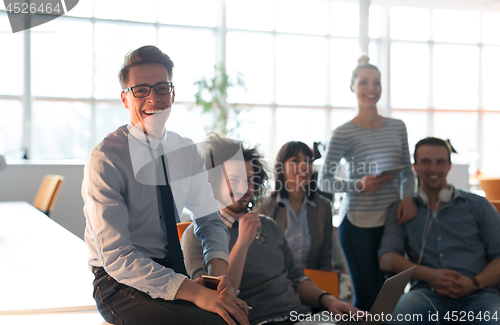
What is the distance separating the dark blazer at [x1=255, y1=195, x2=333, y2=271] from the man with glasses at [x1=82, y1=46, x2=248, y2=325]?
3.52 ft

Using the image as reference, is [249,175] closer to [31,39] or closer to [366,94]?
[366,94]

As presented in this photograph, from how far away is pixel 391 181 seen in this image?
6.95 feet

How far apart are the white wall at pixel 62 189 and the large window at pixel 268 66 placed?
1.90m

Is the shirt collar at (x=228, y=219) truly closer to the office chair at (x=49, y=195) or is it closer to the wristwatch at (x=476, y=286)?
the wristwatch at (x=476, y=286)

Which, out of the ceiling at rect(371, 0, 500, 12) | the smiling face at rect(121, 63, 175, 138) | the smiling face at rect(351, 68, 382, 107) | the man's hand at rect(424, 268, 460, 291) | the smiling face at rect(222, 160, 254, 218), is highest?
the ceiling at rect(371, 0, 500, 12)

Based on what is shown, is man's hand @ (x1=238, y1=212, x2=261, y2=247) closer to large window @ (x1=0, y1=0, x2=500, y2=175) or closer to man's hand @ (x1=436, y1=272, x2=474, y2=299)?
man's hand @ (x1=436, y1=272, x2=474, y2=299)

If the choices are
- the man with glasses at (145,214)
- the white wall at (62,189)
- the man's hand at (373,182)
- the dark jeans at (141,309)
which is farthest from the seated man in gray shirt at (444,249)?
the white wall at (62,189)

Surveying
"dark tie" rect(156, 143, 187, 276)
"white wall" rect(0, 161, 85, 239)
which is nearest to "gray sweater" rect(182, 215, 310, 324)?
"dark tie" rect(156, 143, 187, 276)

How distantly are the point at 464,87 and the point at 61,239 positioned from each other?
9446mm

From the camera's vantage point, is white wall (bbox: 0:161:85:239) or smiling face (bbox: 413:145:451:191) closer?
smiling face (bbox: 413:145:451:191)

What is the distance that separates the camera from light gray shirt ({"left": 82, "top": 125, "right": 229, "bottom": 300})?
1.00 meters

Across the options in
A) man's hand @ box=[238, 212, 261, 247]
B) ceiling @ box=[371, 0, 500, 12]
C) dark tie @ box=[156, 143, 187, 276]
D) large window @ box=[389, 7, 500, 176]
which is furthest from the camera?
large window @ box=[389, 7, 500, 176]

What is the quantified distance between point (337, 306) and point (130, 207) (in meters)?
Answer: 0.95

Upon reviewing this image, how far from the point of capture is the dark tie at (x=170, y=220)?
1119mm
